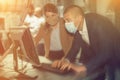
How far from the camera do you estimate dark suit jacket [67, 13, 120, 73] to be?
215cm

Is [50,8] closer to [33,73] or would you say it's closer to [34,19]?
[34,19]

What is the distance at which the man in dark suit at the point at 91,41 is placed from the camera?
7.05 feet

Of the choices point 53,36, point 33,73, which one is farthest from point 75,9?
point 33,73

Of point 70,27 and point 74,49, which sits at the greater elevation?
point 70,27

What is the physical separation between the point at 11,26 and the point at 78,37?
0.42m

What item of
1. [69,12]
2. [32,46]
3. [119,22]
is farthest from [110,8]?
[32,46]

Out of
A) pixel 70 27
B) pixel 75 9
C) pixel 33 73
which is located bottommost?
pixel 33 73

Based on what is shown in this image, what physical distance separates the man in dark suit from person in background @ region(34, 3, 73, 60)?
3 centimetres

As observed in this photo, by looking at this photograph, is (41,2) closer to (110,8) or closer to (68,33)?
(68,33)

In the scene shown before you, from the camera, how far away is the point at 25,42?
2.17 meters

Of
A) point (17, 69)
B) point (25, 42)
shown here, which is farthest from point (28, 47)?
point (17, 69)

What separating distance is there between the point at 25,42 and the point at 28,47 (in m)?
0.04

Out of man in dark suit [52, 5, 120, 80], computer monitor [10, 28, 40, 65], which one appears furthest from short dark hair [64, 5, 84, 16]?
computer monitor [10, 28, 40, 65]

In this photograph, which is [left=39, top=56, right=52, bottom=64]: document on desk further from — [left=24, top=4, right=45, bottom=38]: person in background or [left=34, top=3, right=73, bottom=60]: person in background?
[left=24, top=4, right=45, bottom=38]: person in background
